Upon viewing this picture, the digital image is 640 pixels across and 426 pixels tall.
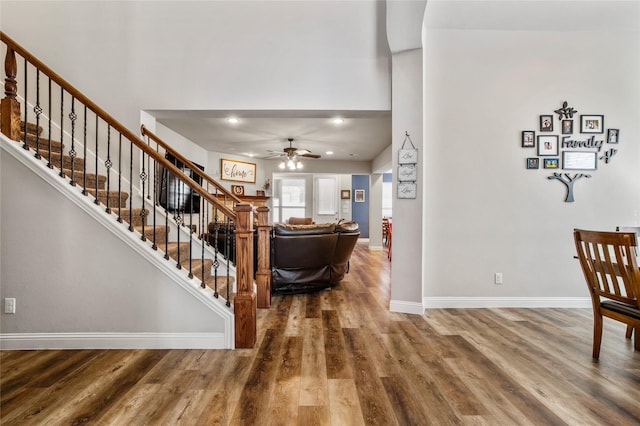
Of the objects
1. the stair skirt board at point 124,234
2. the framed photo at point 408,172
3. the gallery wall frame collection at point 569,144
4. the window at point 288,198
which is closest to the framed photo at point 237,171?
the window at point 288,198

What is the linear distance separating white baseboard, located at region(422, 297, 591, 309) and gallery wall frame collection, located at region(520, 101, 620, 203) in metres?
1.19

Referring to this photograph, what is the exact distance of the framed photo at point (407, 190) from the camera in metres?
3.10

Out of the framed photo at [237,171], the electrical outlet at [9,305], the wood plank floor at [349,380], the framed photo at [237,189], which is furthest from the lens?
the framed photo at [237,189]

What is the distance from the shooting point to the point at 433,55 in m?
3.26

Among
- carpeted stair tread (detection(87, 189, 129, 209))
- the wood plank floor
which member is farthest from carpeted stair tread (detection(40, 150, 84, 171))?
the wood plank floor

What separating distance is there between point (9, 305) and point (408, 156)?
150 inches

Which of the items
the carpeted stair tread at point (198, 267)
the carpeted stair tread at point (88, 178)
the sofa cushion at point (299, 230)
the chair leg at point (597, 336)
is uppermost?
the carpeted stair tread at point (88, 178)

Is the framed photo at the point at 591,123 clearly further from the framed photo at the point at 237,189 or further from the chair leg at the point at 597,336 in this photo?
the framed photo at the point at 237,189

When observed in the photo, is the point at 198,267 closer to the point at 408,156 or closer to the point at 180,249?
the point at 180,249

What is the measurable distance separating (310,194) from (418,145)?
6.53 metres

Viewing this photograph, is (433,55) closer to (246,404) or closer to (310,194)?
(246,404)

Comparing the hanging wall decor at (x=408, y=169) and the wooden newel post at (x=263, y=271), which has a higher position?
the hanging wall decor at (x=408, y=169)

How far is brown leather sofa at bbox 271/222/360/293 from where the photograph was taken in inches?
145

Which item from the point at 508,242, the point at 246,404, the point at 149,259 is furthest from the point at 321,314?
the point at 508,242
